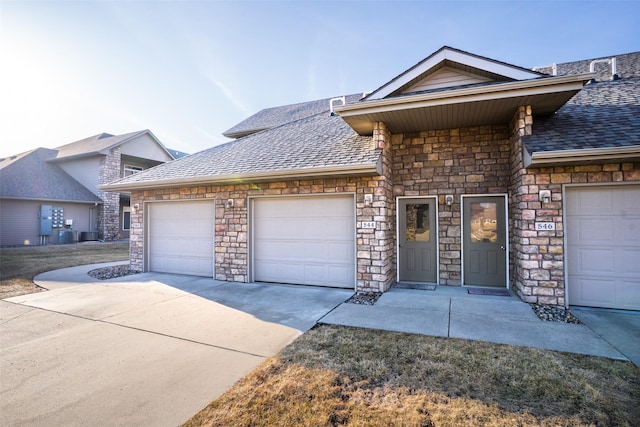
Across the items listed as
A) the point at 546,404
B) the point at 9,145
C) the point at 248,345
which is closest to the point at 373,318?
the point at 248,345

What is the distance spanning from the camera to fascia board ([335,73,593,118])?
5082mm

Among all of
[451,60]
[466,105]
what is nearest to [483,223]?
[466,105]

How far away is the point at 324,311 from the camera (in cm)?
533

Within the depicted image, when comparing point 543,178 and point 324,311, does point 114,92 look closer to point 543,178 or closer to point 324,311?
point 324,311

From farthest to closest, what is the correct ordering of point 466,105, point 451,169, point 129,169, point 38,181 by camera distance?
point 129,169, point 38,181, point 451,169, point 466,105

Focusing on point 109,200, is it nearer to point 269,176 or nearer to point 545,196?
point 269,176

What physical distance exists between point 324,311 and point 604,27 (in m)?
10.3

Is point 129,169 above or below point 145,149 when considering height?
below

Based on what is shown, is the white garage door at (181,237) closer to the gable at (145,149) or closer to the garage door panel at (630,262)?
the garage door panel at (630,262)

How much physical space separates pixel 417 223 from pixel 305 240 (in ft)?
8.98

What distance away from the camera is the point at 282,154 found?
7.95 meters

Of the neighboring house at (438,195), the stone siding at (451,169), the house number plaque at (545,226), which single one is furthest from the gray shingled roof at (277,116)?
the house number plaque at (545,226)

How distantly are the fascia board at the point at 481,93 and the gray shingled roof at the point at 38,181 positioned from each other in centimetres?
1925

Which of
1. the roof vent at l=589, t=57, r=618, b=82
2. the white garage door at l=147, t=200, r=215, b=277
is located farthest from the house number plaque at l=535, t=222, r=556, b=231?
the white garage door at l=147, t=200, r=215, b=277
